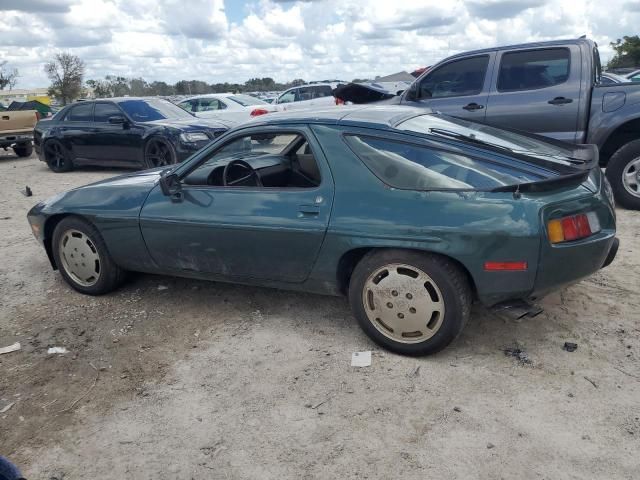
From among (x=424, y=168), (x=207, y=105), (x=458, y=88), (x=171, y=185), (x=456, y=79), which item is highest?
(x=456, y=79)

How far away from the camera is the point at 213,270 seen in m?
3.89

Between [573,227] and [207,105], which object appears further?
[207,105]

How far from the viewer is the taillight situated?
2926 mm

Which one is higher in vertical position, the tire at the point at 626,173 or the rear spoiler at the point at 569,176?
the rear spoiler at the point at 569,176

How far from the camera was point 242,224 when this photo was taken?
3.62 meters

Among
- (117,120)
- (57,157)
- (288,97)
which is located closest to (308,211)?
(117,120)

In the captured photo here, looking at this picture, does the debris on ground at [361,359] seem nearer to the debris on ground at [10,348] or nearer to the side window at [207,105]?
the debris on ground at [10,348]

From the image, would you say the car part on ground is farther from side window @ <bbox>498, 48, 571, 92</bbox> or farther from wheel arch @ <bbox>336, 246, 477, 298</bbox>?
wheel arch @ <bbox>336, 246, 477, 298</bbox>

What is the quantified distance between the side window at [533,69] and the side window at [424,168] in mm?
3941

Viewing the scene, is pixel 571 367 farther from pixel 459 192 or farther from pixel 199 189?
pixel 199 189

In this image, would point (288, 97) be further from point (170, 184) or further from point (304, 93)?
point (170, 184)

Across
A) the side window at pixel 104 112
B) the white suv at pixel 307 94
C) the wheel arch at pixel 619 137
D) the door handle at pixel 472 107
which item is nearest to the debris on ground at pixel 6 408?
the door handle at pixel 472 107

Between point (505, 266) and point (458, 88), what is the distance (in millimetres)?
4514

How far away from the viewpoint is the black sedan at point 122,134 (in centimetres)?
976
